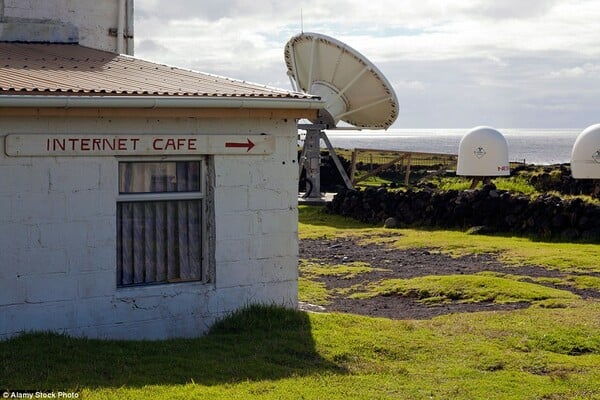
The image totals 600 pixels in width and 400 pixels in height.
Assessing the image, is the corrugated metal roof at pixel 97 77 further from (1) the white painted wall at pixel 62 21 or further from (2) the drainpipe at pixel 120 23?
(2) the drainpipe at pixel 120 23

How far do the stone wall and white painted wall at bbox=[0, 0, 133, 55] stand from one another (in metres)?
9.84

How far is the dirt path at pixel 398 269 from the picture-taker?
13805mm

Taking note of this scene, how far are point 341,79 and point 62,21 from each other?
1464cm

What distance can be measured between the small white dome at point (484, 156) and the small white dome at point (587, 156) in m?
3.06

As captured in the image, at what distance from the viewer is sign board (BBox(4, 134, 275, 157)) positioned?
9.87 meters

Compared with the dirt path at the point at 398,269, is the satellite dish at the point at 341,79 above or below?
above

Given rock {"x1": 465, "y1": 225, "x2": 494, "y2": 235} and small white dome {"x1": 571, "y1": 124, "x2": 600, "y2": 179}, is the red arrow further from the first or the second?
small white dome {"x1": 571, "y1": 124, "x2": 600, "y2": 179}

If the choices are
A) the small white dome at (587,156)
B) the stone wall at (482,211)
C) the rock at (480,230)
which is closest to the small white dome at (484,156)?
the small white dome at (587,156)

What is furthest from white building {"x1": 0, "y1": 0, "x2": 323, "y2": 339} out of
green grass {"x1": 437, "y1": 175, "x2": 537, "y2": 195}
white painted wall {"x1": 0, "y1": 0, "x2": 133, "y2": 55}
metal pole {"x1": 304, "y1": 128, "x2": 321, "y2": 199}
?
metal pole {"x1": 304, "y1": 128, "x2": 321, "y2": 199}

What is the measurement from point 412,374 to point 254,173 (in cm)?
336

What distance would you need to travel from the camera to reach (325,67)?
2938 centimetres

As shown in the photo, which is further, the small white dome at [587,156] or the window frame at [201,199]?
the small white dome at [587,156]

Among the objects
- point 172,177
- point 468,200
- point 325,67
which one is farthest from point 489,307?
point 325,67

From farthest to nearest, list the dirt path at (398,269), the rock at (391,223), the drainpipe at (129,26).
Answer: the rock at (391,223) → the drainpipe at (129,26) → the dirt path at (398,269)
